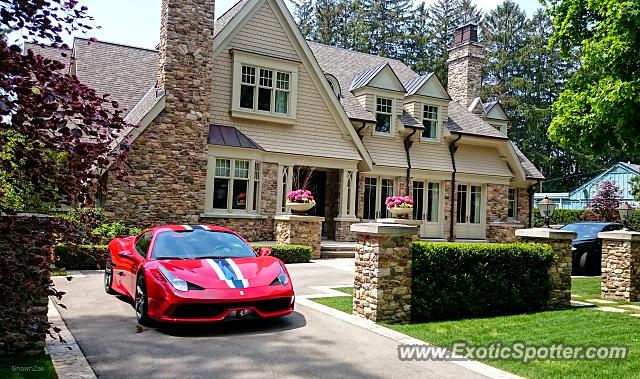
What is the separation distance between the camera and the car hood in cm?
673

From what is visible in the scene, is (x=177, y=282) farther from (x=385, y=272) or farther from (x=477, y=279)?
(x=477, y=279)

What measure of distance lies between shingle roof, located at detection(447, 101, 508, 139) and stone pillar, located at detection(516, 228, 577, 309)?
516 inches

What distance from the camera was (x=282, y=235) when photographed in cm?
1630

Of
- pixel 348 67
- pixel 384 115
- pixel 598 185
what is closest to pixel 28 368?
pixel 384 115

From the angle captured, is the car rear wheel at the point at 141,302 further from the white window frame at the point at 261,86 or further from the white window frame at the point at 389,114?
the white window frame at the point at 389,114

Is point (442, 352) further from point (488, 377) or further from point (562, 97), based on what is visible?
point (562, 97)

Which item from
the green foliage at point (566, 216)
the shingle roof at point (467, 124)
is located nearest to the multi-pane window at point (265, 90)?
the shingle roof at point (467, 124)

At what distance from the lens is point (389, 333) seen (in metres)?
7.27

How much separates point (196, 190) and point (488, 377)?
A: 468 inches

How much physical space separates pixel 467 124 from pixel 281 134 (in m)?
9.53

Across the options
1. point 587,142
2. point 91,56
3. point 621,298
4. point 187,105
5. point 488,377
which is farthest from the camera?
point 91,56

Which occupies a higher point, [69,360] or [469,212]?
[469,212]

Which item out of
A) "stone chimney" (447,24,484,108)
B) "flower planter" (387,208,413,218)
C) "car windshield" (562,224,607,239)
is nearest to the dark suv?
"car windshield" (562,224,607,239)

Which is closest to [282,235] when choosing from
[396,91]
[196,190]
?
[196,190]
